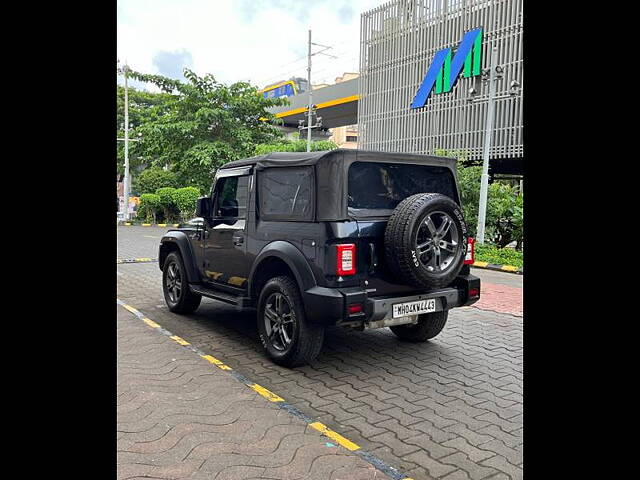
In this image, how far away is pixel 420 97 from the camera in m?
24.5

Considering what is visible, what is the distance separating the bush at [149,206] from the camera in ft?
91.3

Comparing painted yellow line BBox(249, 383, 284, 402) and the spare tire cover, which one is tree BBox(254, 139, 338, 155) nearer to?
the spare tire cover

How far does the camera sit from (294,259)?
15.4 ft

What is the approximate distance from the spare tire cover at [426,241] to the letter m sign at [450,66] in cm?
1880

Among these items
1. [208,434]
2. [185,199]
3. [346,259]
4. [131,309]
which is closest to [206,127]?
[185,199]

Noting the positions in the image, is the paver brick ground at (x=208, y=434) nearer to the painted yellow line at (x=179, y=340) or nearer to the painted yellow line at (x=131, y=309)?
the painted yellow line at (x=179, y=340)

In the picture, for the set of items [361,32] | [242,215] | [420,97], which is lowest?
[242,215]

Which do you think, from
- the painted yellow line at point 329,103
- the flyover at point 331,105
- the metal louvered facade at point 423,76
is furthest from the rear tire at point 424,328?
the flyover at point 331,105
